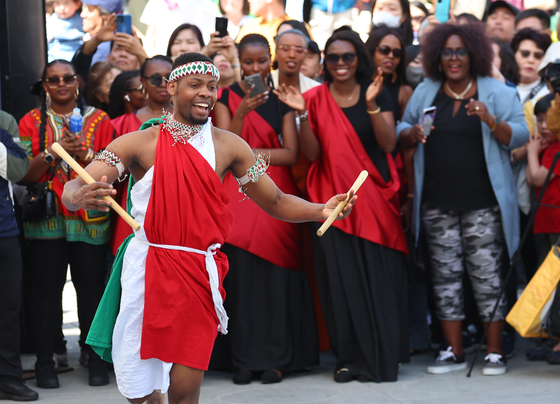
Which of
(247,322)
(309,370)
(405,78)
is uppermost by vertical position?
(405,78)

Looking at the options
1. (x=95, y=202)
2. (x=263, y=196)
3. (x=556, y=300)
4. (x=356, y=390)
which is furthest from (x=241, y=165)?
(x=556, y=300)

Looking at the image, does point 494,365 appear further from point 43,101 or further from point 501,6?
point 501,6

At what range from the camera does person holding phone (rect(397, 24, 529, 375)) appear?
5.48 metres

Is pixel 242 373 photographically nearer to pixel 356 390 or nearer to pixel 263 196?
pixel 356 390

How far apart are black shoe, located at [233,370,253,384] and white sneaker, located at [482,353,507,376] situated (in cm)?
164

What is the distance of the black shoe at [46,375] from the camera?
5105mm

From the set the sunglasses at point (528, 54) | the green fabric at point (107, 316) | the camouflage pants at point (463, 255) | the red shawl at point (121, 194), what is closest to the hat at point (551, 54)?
the sunglasses at point (528, 54)

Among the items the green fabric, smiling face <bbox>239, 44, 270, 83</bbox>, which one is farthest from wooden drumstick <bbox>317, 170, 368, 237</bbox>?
smiling face <bbox>239, 44, 270, 83</bbox>

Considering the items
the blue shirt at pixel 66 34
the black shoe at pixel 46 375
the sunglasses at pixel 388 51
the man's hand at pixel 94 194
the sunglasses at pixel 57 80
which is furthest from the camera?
the blue shirt at pixel 66 34

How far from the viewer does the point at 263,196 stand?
3842 mm

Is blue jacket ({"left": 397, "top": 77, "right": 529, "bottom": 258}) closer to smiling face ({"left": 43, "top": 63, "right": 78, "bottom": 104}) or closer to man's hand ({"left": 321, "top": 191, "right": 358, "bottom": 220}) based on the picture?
man's hand ({"left": 321, "top": 191, "right": 358, "bottom": 220})

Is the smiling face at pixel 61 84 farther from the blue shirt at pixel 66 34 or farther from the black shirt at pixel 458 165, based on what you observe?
the black shirt at pixel 458 165

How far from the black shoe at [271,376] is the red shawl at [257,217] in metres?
0.72

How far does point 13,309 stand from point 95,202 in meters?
2.15
